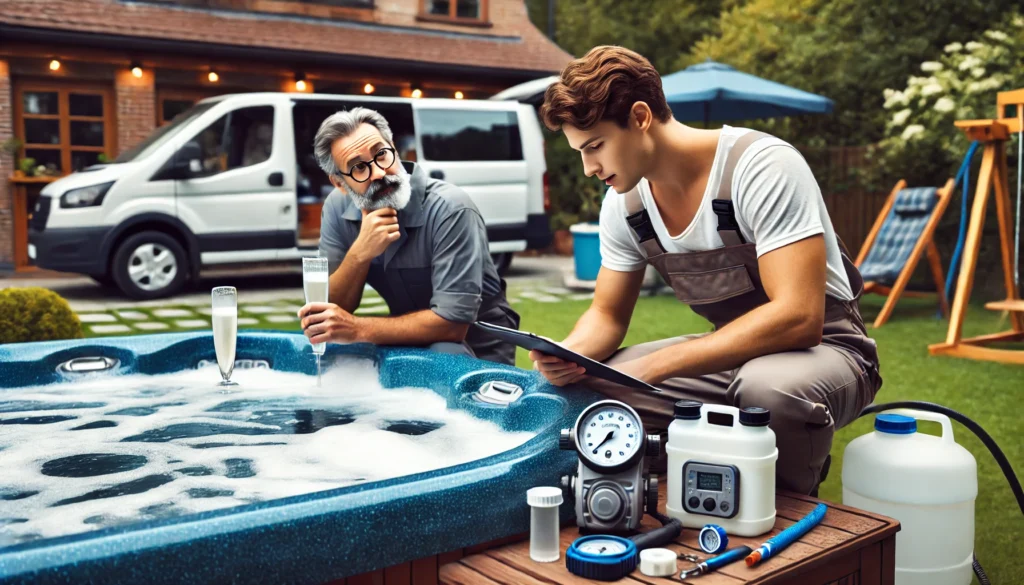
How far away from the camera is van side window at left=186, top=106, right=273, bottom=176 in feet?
27.6

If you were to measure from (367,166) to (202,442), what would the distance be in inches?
41.3

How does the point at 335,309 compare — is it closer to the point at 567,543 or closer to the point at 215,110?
the point at 567,543

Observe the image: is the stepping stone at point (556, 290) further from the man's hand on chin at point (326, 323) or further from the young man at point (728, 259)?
the young man at point (728, 259)

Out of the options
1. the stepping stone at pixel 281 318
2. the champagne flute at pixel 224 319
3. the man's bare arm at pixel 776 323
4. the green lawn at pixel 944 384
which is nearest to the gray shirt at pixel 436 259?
the champagne flute at pixel 224 319

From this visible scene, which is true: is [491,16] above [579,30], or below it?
below

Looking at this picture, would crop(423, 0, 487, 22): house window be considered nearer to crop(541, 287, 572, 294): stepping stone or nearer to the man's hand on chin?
crop(541, 287, 572, 294): stepping stone

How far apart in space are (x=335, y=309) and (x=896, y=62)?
9.55 meters

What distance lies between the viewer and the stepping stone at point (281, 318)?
7.10 m

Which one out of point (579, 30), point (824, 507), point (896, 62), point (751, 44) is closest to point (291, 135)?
point (896, 62)

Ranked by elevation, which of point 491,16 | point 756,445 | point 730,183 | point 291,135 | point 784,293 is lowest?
point 756,445

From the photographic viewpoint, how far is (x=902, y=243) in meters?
7.68

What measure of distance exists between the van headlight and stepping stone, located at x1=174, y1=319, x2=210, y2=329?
1676mm

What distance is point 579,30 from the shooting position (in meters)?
22.4

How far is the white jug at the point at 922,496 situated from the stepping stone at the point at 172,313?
5.91 metres
